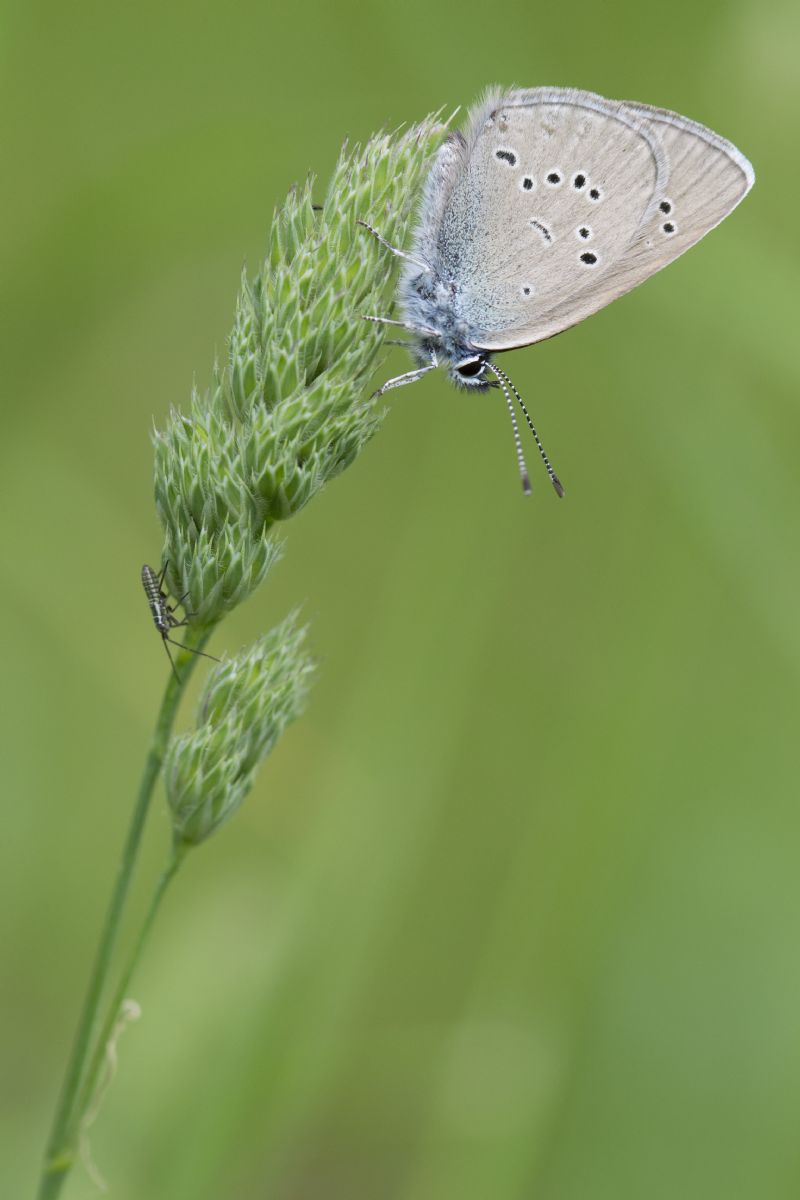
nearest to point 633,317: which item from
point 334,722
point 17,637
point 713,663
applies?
point 713,663

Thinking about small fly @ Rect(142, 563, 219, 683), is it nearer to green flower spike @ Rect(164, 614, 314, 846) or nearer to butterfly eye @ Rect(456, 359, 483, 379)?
green flower spike @ Rect(164, 614, 314, 846)

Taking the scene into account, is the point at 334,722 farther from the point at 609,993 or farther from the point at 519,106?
the point at 519,106

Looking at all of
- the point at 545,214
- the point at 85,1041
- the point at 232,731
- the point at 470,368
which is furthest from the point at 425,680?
the point at 85,1041

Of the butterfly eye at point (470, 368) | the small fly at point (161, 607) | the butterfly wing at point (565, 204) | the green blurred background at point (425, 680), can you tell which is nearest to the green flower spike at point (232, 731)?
the small fly at point (161, 607)

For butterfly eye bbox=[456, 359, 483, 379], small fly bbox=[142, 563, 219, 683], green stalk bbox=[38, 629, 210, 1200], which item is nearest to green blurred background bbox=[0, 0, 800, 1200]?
butterfly eye bbox=[456, 359, 483, 379]

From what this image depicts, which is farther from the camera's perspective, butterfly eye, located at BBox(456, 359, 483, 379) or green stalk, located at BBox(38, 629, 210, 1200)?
butterfly eye, located at BBox(456, 359, 483, 379)

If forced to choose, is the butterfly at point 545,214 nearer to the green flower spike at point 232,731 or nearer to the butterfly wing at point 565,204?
the butterfly wing at point 565,204
